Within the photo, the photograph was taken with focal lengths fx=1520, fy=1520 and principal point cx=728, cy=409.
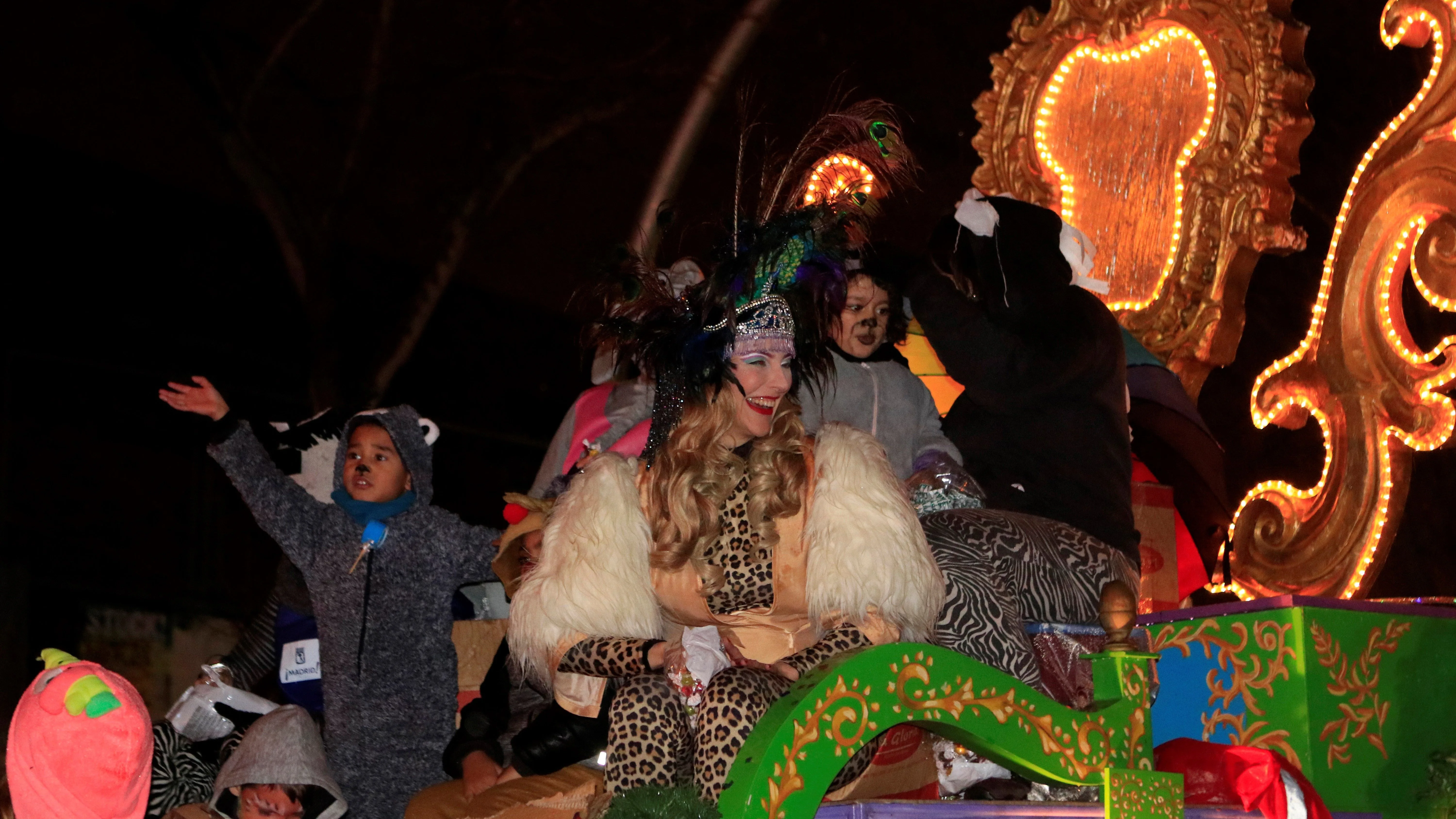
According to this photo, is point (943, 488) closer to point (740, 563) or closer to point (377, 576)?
point (740, 563)

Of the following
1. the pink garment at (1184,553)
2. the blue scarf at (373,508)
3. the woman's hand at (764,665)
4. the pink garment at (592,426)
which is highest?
the pink garment at (592,426)

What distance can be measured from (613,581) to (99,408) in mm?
6830

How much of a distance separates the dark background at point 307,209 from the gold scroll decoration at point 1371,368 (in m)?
2.99

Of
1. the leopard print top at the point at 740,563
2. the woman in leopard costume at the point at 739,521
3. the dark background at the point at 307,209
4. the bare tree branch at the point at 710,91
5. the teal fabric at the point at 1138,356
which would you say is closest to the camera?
the woman in leopard costume at the point at 739,521

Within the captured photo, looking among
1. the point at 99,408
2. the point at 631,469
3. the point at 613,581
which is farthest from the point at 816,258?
the point at 99,408

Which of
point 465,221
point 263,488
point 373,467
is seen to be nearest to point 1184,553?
point 373,467

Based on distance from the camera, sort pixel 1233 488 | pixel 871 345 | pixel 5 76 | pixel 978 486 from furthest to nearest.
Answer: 1. pixel 5 76
2. pixel 1233 488
3. pixel 871 345
4. pixel 978 486

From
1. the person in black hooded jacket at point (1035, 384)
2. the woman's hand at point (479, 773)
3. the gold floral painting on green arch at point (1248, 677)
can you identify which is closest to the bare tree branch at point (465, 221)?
the person in black hooded jacket at point (1035, 384)

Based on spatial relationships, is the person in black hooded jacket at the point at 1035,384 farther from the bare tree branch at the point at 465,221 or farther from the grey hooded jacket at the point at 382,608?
the bare tree branch at the point at 465,221

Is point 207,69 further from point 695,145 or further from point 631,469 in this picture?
point 631,469

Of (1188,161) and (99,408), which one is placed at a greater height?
(1188,161)

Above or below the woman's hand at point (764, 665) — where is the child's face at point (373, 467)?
above

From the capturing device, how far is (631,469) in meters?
3.37

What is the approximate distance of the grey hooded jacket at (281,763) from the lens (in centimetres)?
400
